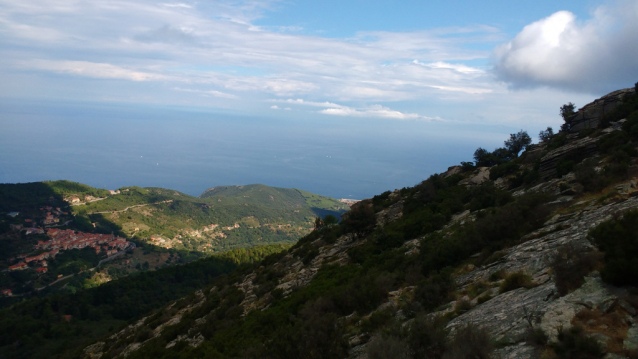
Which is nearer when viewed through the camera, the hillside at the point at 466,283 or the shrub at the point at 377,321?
the hillside at the point at 466,283

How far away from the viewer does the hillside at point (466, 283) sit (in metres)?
4.58

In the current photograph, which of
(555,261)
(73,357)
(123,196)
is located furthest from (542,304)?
(123,196)

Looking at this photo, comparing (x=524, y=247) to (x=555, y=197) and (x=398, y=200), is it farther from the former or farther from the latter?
(x=398, y=200)

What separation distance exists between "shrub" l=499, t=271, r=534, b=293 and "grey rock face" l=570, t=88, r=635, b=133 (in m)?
19.2

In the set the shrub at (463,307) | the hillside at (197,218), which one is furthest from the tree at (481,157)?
the hillside at (197,218)

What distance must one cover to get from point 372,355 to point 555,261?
12.5 ft

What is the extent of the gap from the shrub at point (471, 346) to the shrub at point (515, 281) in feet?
8.07

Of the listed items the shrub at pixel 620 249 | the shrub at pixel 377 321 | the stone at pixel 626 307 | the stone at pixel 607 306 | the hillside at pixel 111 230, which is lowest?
the hillside at pixel 111 230

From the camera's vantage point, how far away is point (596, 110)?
812 inches

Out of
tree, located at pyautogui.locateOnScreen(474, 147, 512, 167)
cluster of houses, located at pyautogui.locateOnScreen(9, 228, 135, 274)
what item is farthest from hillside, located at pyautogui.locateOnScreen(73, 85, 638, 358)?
cluster of houses, located at pyautogui.locateOnScreen(9, 228, 135, 274)

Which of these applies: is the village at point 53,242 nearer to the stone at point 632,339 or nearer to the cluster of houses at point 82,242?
the cluster of houses at point 82,242

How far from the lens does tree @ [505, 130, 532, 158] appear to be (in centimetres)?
2751

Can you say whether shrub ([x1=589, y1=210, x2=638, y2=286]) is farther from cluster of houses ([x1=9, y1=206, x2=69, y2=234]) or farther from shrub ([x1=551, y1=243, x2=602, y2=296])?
cluster of houses ([x1=9, y1=206, x2=69, y2=234])

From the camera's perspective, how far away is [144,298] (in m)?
40.3
